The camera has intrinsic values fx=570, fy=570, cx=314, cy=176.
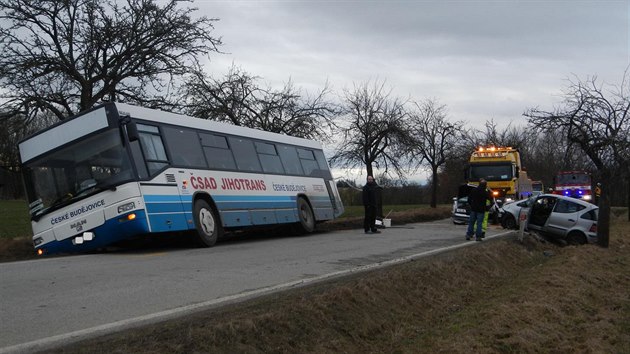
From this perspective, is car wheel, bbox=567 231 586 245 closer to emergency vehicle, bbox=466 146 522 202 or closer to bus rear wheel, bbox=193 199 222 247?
emergency vehicle, bbox=466 146 522 202

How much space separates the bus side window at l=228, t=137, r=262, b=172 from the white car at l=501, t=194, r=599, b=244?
904cm

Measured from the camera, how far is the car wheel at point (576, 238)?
17.0m

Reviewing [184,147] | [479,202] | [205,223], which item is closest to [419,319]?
[205,223]

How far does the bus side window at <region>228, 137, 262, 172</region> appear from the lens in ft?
50.9

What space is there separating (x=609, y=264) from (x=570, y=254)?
2.90 feet

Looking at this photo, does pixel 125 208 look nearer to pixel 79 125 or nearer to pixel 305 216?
pixel 79 125

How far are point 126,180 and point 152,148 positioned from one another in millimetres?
1266

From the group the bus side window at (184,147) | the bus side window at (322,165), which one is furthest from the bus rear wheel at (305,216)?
the bus side window at (184,147)

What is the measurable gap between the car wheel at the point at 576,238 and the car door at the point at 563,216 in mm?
179

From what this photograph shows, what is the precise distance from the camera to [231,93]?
84.9 feet

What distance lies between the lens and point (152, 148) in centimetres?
1240

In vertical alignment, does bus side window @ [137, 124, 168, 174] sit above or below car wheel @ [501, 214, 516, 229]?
above

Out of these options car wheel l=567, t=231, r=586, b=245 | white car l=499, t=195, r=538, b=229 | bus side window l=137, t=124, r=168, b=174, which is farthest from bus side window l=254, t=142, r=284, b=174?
white car l=499, t=195, r=538, b=229

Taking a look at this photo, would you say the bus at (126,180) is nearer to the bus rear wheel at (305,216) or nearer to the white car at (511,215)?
the bus rear wheel at (305,216)
